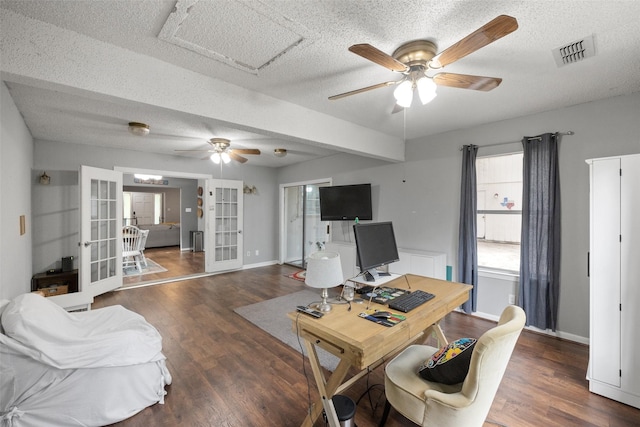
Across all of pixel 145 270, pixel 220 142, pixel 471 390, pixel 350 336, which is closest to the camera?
pixel 471 390

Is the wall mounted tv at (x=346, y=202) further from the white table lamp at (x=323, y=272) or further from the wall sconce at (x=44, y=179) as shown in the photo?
the wall sconce at (x=44, y=179)

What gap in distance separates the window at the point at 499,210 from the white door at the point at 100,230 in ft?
18.3

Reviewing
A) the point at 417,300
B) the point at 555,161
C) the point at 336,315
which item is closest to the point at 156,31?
the point at 336,315

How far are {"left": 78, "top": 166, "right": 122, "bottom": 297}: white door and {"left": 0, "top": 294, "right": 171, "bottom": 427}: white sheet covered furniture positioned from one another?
7.82 feet

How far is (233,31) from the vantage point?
1.68 m

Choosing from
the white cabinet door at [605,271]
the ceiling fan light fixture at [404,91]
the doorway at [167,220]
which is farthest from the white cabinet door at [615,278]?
A: the doorway at [167,220]

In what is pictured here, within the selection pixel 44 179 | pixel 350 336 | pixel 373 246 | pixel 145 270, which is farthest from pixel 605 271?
pixel 145 270

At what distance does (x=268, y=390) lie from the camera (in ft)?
7.03

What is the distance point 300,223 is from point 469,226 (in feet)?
13.3

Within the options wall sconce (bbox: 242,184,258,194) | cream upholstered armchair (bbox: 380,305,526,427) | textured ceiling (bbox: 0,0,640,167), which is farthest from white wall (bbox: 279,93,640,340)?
wall sconce (bbox: 242,184,258,194)

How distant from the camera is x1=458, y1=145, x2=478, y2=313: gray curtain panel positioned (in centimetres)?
350

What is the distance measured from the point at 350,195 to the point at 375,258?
2800 millimetres

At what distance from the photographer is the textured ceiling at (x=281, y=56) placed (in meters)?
1.50

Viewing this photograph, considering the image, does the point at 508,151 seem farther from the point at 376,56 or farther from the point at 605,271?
the point at 376,56
